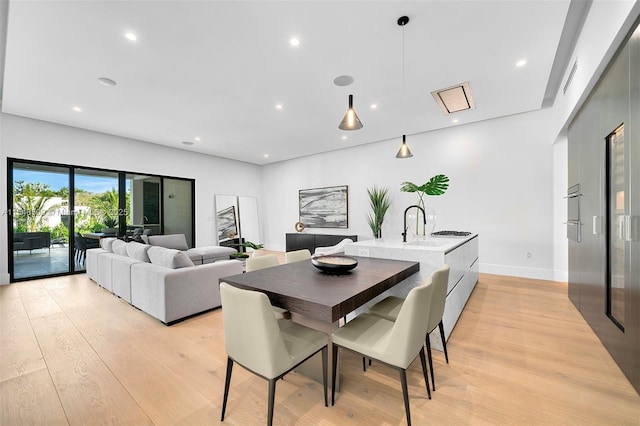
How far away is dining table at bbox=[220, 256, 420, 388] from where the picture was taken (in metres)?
1.28

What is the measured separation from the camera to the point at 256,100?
3.98 m

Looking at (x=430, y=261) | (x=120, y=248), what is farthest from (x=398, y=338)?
(x=120, y=248)

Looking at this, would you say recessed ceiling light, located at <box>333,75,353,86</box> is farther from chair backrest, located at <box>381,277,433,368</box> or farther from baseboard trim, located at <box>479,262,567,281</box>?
baseboard trim, located at <box>479,262,567,281</box>

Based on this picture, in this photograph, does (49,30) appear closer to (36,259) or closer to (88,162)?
(88,162)

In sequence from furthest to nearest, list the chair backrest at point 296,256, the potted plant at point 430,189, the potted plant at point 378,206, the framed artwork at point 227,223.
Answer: the framed artwork at point 227,223
the potted plant at point 378,206
the chair backrest at point 296,256
the potted plant at point 430,189

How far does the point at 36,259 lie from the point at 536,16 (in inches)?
316

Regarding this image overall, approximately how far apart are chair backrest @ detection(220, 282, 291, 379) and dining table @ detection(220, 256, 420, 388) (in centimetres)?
15

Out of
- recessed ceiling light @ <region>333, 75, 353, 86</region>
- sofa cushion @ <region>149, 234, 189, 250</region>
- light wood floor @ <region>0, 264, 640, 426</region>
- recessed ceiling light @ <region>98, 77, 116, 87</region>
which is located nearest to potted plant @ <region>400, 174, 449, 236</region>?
light wood floor @ <region>0, 264, 640, 426</region>

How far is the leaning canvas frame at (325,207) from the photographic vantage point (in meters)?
6.94

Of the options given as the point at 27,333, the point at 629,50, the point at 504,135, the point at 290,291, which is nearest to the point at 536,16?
the point at 629,50

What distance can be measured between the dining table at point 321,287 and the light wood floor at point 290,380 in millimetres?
397

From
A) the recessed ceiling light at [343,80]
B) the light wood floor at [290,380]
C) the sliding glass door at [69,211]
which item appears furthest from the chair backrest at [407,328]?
the sliding glass door at [69,211]

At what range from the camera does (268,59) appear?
2.94m

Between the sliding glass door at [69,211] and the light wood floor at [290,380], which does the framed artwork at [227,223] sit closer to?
the sliding glass door at [69,211]
